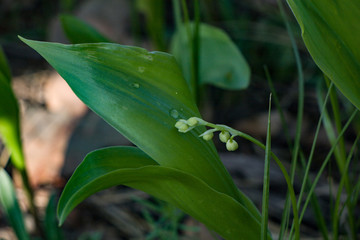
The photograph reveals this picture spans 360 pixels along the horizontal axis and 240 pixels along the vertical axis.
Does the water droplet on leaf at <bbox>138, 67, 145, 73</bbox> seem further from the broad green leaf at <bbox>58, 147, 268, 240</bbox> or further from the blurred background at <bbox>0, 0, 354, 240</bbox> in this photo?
the blurred background at <bbox>0, 0, 354, 240</bbox>

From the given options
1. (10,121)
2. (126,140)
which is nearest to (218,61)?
(126,140)

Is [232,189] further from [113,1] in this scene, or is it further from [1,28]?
[1,28]

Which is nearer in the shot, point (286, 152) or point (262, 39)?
point (286, 152)

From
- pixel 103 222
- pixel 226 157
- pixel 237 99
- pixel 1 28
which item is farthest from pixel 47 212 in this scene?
pixel 1 28

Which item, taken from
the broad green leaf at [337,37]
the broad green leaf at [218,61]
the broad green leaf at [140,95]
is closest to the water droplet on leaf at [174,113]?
the broad green leaf at [140,95]

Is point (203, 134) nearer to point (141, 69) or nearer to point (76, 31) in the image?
point (141, 69)
